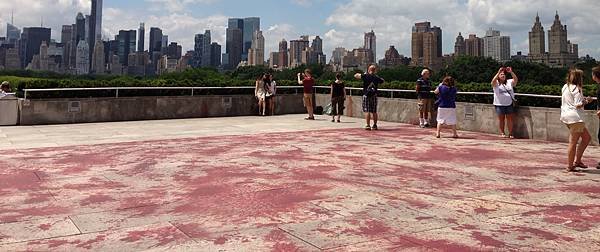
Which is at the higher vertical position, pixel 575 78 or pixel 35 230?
pixel 575 78

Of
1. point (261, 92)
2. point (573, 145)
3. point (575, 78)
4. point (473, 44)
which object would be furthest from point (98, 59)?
point (573, 145)

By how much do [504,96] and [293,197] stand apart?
8.14 m

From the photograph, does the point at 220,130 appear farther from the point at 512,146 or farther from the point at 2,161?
the point at 512,146

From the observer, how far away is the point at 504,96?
11828mm

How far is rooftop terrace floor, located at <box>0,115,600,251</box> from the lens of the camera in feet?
13.6

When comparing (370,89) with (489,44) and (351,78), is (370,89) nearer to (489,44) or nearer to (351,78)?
(351,78)

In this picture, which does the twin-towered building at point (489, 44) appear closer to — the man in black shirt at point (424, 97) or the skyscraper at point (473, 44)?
the skyscraper at point (473, 44)

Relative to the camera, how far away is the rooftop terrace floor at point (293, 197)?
4.14 metres

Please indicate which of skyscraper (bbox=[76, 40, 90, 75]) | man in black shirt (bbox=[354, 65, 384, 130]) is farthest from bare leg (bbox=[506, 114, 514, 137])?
skyscraper (bbox=[76, 40, 90, 75])

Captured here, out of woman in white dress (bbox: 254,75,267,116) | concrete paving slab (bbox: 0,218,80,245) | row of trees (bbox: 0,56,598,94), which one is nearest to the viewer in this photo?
concrete paving slab (bbox: 0,218,80,245)

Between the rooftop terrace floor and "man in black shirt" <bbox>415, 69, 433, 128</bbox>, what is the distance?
13.8 feet

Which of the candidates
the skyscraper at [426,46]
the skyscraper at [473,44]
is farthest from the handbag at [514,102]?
the skyscraper at [473,44]

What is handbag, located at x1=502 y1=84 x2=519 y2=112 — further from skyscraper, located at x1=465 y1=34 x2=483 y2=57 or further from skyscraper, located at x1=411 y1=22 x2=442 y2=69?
skyscraper, located at x1=465 y1=34 x2=483 y2=57

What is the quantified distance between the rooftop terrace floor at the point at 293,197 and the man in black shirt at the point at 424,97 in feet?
13.8
